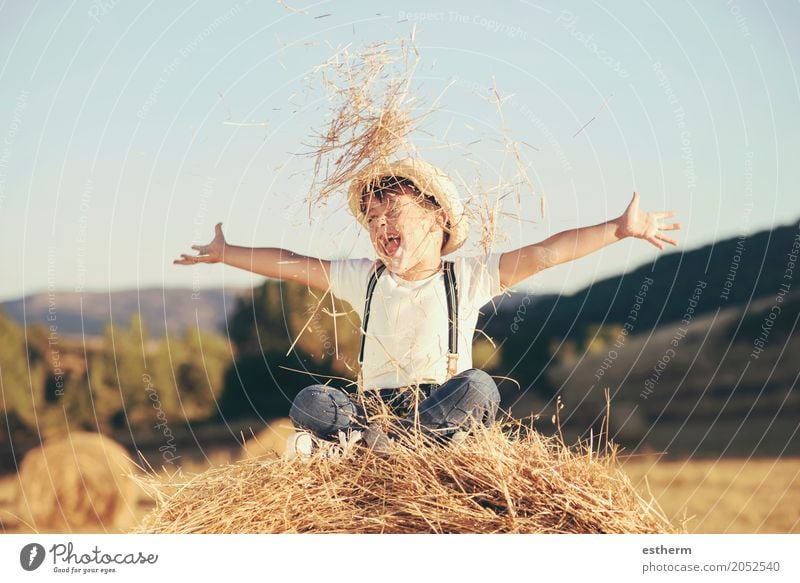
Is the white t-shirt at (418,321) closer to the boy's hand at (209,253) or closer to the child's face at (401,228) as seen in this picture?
the child's face at (401,228)

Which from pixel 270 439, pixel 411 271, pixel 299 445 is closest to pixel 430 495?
pixel 299 445

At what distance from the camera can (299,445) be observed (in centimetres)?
364

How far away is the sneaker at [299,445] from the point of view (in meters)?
3.61

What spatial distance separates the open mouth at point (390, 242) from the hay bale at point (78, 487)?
6.57 ft

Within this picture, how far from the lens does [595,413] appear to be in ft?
18.5

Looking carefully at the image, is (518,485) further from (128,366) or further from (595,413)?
(128,366)

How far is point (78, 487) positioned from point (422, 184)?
2.63m

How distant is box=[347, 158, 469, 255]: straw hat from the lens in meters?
3.90

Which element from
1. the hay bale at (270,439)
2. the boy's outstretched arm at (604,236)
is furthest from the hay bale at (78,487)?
the boy's outstretched arm at (604,236)

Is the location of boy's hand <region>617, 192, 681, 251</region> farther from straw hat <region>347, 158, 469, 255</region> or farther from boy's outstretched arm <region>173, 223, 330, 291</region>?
boy's outstretched arm <region>173, 223, 330, 291</region>

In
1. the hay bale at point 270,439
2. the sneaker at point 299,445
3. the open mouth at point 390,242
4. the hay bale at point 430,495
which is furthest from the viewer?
the hay bale at point 270,439

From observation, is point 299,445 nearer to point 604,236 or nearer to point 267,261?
point 267,261

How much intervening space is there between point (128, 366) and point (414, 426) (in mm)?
2637
